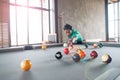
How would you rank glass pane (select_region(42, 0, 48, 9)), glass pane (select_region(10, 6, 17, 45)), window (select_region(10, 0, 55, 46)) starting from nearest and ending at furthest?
glass pane (select_region(10, 6, 17, 45)) → window (select_region(10, 0, 55, 46)) → glass pane (select_region(42, 0, 48, 9))

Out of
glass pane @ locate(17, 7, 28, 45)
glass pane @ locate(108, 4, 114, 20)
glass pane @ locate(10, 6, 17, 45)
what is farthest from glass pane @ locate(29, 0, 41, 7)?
glass pane @ locate(108, 4, 114, 20)

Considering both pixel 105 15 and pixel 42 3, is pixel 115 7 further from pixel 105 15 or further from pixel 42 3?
pixel 42 3

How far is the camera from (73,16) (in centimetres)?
632

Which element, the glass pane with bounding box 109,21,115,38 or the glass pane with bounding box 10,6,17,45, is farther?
the glass pane with bounding box 109,21,115,38

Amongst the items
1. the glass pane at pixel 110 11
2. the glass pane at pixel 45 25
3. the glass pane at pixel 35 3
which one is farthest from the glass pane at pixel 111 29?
the glass pane at pixel 35 3

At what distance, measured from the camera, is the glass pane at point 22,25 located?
499cm

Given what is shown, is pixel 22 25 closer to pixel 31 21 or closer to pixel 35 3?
pixel 31 21

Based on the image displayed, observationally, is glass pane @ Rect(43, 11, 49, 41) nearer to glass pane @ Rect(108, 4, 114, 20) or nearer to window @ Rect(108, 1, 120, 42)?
window @ Rect(108, 1, 120, 42)

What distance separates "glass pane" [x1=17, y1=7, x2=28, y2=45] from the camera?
196 inches

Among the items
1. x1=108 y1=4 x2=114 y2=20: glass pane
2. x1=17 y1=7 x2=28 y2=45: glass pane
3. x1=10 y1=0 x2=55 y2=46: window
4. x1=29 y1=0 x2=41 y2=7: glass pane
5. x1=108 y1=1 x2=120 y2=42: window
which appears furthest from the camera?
x1=108 y1=4 x2=114 y2=20: glass pane

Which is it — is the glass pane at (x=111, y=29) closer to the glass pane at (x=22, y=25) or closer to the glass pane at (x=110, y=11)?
the glass pane at (x=110, y=11)

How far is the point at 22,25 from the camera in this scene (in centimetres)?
511

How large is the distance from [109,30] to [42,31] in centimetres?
413

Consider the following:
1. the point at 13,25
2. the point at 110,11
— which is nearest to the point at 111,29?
the point at 110,11
